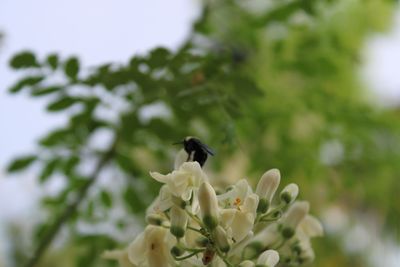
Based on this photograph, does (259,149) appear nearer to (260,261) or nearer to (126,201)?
(126,201)

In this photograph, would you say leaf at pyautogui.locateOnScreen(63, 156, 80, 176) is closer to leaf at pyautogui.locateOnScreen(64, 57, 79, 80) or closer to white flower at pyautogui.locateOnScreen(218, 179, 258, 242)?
leaf at pyautogui.locateOnScreen(64, 57, 79, 80)

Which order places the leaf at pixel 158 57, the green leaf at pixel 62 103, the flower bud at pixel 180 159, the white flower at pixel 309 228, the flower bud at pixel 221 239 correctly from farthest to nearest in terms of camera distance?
the green leaf at pixel 62 103 → the leaf at pixel 158 57 → the white flower at pixel 309 228 → the flower bud at pixel 180 159 → the flower bud at pixel 221 239

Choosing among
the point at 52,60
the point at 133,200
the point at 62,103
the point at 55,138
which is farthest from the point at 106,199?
the point at 52,60

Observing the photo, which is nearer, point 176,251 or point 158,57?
point 176,251

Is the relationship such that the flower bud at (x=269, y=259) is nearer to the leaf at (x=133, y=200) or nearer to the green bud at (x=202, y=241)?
the green bud at (x=202, y=241)

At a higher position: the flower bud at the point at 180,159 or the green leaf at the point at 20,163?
the green leaf at the point at 20,163

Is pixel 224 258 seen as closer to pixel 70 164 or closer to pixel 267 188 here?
pixel 267 188

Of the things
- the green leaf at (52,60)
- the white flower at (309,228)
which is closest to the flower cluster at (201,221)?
the white flower at (309,228)
